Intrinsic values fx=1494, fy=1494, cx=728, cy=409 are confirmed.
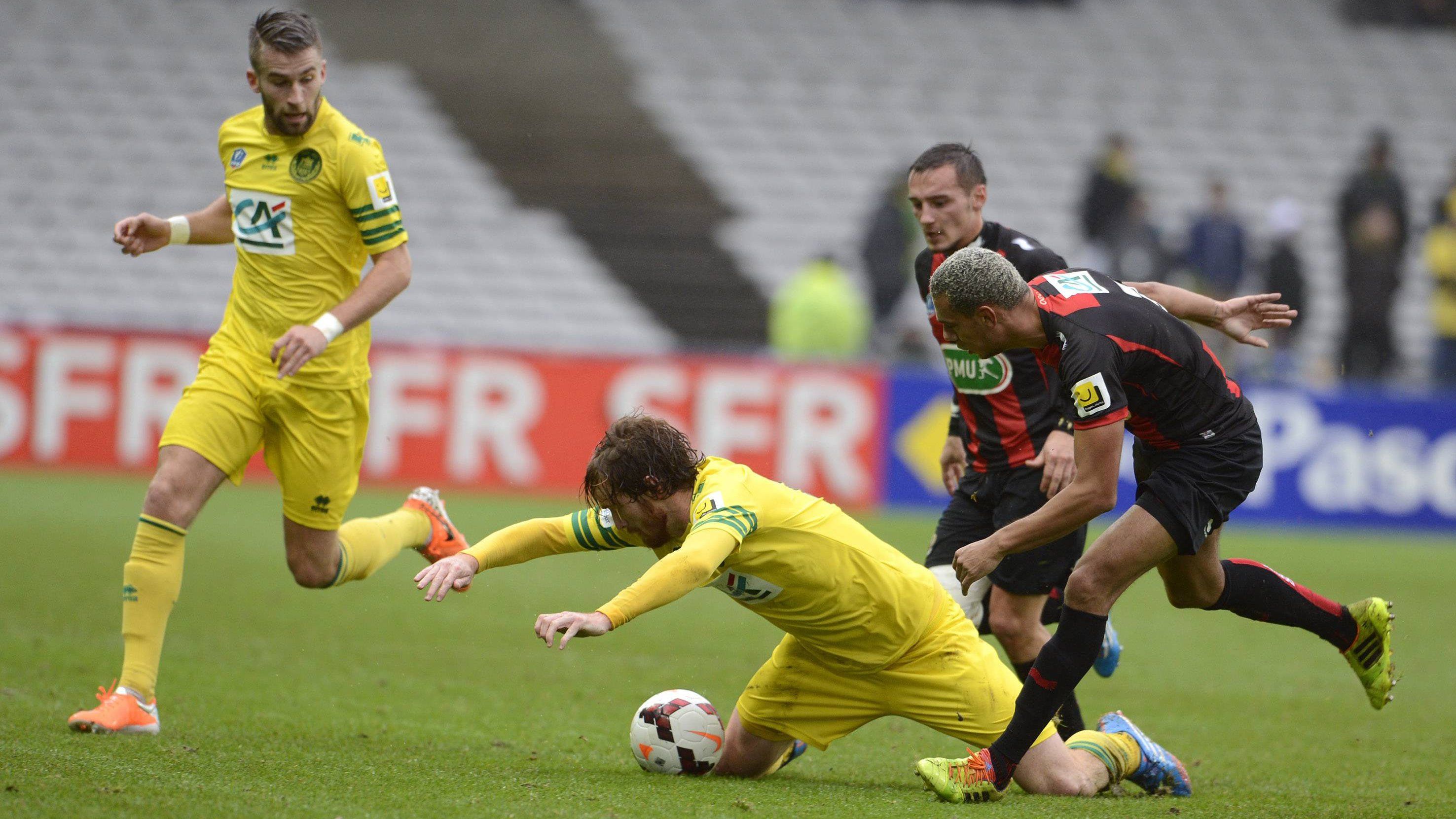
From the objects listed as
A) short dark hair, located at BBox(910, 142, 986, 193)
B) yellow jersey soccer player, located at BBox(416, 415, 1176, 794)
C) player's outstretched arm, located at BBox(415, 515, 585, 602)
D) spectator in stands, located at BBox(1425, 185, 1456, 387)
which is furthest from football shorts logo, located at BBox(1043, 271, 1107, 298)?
spectator in stands, located at BBox(1425, 185, 1456, 387)

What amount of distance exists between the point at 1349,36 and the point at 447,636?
18.6 m

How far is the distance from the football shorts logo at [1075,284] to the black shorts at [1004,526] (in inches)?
35.2

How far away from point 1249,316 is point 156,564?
Answer: 400 cm

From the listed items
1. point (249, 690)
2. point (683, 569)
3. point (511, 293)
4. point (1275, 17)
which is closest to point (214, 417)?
point (249, 690)

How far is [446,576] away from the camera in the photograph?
429cm

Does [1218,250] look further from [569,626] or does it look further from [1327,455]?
[569,626]

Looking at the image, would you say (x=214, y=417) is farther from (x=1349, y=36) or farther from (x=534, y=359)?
(x=1349, y=36)

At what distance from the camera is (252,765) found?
470 centimetres

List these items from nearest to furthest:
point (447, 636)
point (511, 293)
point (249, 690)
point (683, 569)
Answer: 1. point (683, 569)
2. point (249, 690)
3. point (447, 636)
4. point (511, 293)

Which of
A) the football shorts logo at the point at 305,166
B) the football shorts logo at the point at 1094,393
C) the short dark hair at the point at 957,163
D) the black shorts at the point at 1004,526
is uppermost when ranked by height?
the short dark hair at the point at 957,163

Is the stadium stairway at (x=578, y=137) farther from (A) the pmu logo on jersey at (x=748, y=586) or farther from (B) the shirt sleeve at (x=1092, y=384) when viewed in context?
(B) the shirt sleeve at (x=1092, y=384)

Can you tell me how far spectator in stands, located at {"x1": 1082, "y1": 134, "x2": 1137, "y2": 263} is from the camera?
1714cm

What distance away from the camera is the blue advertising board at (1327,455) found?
45.5 feet

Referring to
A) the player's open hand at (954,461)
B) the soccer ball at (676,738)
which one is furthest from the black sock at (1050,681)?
the player's open hand at (954,461)
